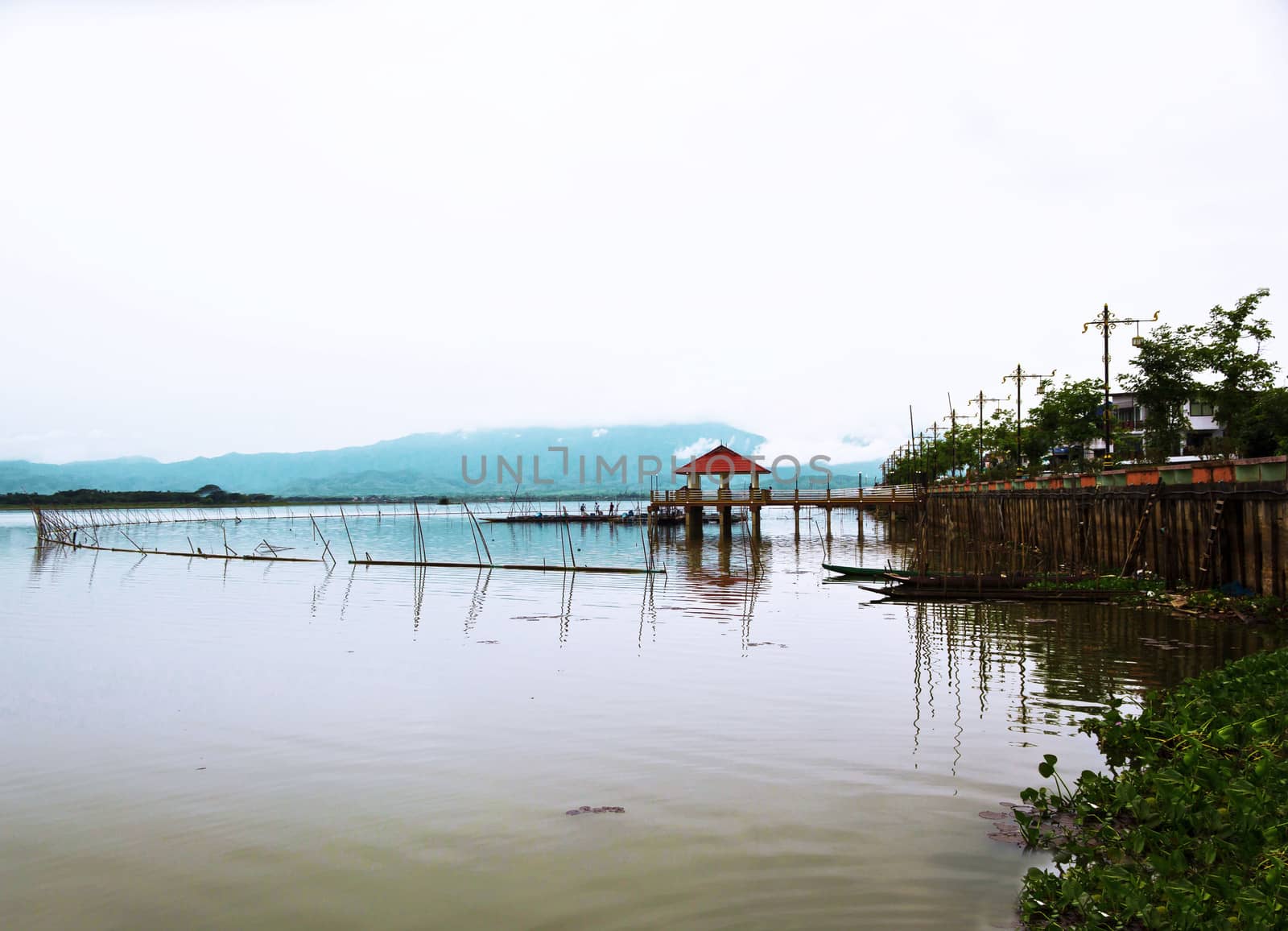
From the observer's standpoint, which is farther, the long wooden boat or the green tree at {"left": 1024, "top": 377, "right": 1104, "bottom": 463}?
the green tree at {"left": 1024, "top": 377, "right": 1104, "bottom": 463}

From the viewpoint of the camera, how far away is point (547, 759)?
1162cm

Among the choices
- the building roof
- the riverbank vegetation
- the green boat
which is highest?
the building roof

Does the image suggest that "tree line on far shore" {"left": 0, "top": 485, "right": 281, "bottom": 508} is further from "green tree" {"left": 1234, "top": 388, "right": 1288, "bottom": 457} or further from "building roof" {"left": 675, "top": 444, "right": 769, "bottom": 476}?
"green tree" {"left": 1234, "top": 388, "right": 1288, "bottom": 457}

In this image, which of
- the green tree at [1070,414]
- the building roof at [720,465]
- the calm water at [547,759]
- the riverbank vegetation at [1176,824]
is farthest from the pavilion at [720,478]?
the riverbank vegetation at [1176,824]

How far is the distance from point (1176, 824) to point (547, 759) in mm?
6903

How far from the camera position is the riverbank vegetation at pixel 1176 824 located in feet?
19.8

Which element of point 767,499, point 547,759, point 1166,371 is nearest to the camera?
point 547,759

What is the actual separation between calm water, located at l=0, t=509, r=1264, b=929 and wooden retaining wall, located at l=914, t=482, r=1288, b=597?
7.53ft

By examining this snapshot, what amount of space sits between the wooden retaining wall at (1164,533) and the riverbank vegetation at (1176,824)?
1118 cm

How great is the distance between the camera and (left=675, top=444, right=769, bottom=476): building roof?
7050 centimetres

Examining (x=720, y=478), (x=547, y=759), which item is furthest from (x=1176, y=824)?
(x=720, y=478)

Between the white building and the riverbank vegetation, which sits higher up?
the white building

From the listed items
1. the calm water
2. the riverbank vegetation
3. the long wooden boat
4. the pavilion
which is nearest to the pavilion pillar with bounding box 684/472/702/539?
the pavilion

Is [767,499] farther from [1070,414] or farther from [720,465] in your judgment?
[1070,414]
